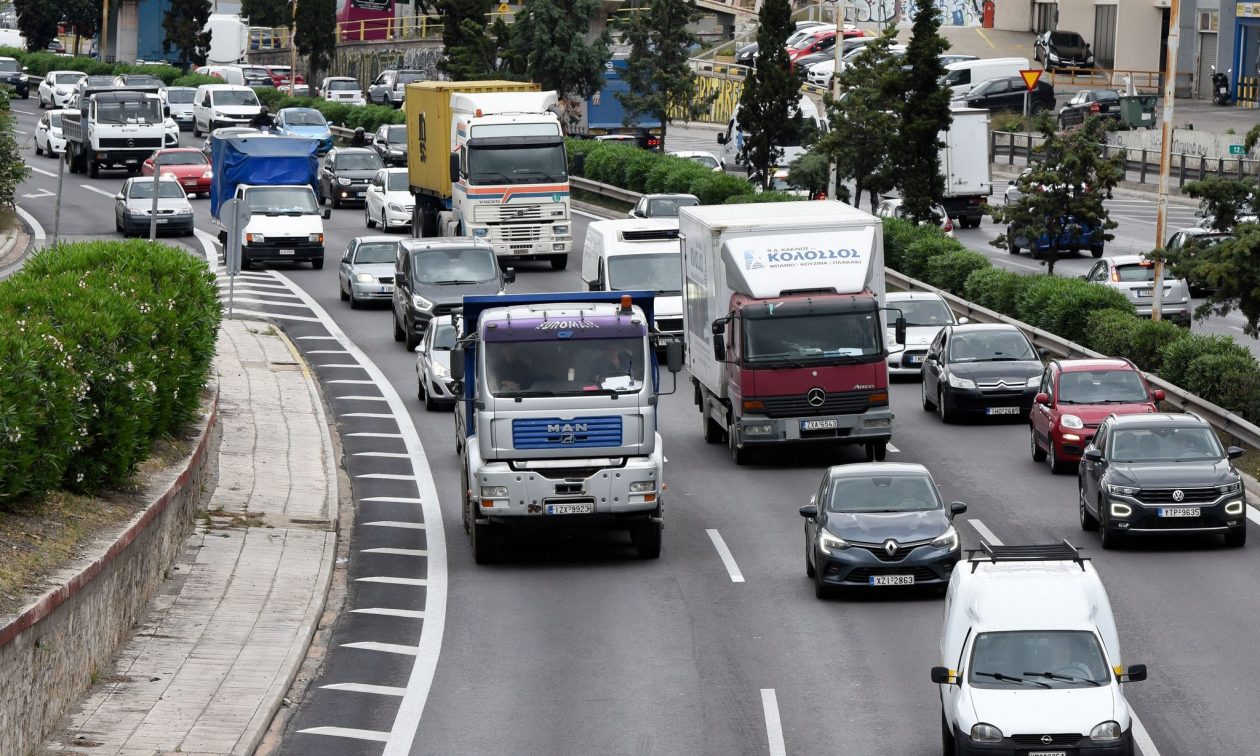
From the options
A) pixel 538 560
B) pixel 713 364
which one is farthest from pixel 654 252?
pixel 538 560

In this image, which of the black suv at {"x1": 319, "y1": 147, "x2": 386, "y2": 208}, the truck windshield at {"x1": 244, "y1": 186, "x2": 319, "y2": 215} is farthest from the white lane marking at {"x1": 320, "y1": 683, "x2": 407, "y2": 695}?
the black suv at {"x1": 319, "y1": 147, "x2": 386, "y2": 208}

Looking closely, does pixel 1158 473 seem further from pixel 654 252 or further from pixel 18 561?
pixel 654 252

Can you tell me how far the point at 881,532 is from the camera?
21344 millimetres

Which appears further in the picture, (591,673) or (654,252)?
(654,252)

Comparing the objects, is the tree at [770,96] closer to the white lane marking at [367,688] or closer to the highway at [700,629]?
the highway at [700,629]

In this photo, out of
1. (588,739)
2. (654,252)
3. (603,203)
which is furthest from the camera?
(603,203)

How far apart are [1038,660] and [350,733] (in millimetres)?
5787

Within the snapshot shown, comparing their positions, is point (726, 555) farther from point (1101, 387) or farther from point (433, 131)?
point (433, 131)

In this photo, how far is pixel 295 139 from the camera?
5688cm

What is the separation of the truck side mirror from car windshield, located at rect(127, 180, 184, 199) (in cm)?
3430

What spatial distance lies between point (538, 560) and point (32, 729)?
9.62 metres

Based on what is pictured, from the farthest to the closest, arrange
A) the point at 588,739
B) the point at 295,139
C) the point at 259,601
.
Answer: the point at 295,139 < the point at 259,601 < the point at 588,739

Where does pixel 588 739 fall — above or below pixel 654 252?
below

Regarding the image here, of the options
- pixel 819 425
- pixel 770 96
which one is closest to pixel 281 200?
pixel 770 96
